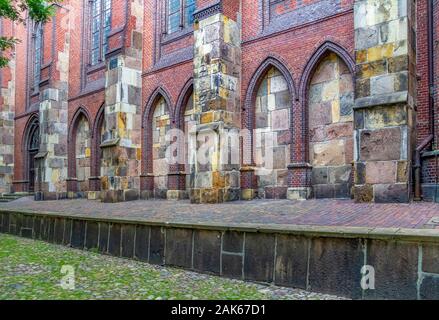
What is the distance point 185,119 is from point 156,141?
1711 mm

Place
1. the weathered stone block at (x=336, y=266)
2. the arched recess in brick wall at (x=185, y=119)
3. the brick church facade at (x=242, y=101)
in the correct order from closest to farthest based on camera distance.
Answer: the weathered stone block at (x=336, y=266)
the brick church facade at (x=242, y=101)
the arched recess in brick wall at (x=185, y=119)

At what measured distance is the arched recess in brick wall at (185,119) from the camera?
43.2 ft

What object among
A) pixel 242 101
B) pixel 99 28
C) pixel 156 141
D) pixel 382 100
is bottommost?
pixel 156 141

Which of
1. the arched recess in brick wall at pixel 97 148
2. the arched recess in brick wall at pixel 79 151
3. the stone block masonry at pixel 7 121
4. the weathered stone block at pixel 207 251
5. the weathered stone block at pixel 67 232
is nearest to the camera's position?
the weathered stone block at pixel 207 251

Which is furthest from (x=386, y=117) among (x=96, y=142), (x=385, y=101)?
(x=96, y=142)

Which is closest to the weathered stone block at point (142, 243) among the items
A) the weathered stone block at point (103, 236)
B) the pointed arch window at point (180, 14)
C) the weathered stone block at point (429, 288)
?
the weathered stone block at point (103, 236)

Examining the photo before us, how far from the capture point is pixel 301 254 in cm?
497

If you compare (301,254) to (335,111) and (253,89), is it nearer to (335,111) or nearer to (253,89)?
(335,111)

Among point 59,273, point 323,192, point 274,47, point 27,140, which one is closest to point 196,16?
point 274,47

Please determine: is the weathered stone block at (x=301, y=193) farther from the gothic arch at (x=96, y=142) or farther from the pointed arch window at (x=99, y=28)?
the pointed arch window at (x=99, y=28)

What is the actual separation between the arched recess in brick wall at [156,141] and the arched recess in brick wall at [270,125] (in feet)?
12.5

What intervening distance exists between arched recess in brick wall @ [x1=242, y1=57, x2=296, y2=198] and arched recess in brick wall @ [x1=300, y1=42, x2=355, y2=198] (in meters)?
0.50

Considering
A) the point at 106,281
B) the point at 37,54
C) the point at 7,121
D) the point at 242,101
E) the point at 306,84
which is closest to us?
the point at 106,281
